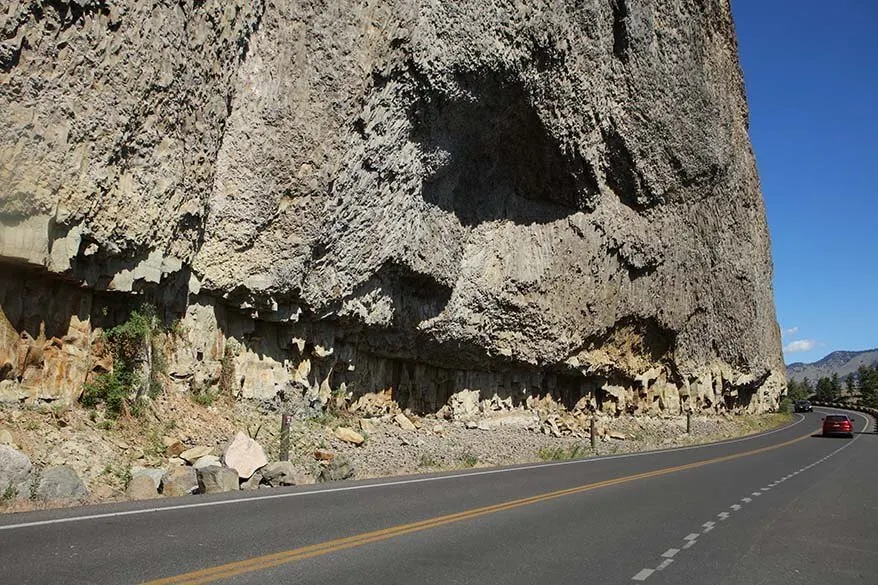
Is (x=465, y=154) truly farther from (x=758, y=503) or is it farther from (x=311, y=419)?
(x=758, y=503)

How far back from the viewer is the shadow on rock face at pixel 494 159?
21828 mm

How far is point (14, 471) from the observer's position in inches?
368

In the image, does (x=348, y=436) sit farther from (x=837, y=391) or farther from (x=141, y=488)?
(x=837, y=391)

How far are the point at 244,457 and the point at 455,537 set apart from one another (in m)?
5.45

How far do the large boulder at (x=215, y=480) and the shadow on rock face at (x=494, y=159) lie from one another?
42.5 ft

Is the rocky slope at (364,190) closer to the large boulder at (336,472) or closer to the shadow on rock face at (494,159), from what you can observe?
the shadow on rock face at (494,159)

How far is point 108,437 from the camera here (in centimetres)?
1282

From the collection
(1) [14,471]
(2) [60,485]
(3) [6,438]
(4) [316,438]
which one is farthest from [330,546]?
(4) [316,438]

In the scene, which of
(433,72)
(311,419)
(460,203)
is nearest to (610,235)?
(460,203)

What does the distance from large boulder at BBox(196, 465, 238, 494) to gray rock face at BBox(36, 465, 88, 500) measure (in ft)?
5.30

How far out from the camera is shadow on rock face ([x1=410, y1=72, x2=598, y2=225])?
71.6ft

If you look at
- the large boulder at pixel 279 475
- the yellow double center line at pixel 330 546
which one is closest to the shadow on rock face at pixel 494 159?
the large boulder at pixel 279 475

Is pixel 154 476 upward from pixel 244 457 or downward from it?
downward

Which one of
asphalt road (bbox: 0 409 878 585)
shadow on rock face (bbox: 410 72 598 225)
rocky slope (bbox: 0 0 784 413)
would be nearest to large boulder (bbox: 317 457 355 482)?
asphalt road (bbox: 0 409 878 585)
